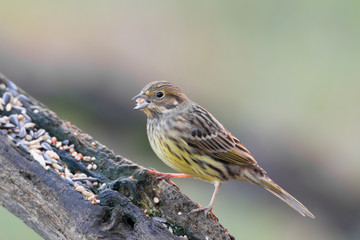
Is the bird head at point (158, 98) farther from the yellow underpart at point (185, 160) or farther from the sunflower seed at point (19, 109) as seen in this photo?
the sunflower seed at point (19, 109)

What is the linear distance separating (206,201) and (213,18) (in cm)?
710

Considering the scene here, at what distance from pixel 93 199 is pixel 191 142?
1347mm

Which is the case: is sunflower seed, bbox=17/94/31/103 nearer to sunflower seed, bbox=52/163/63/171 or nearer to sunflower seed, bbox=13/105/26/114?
sunflower seed, bbox=13/105/26/114

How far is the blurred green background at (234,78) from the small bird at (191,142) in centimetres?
364

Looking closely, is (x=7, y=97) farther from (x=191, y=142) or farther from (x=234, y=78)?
(x=234, y=78)

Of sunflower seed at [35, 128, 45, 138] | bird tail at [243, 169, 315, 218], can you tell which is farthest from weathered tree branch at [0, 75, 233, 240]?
bird tail at [243, 169, 315, 218]

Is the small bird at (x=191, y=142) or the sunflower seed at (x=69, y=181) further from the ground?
the small bird at (x=191, y=142)

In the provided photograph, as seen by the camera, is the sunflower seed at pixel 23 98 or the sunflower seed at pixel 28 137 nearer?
the sunflower seed at pixel 28 137

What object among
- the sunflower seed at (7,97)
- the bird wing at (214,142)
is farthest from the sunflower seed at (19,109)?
the bird wing at (214,142)

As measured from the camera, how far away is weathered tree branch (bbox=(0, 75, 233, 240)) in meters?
4.25

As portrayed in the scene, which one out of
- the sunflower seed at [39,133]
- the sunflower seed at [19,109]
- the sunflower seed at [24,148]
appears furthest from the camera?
the sunflower seed at [19,109]

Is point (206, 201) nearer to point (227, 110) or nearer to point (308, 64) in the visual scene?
point (227, 110)

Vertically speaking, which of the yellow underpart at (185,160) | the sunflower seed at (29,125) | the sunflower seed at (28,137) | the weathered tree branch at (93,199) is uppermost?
the yellow underpart at (185,160)

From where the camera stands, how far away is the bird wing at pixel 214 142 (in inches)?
215
